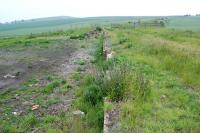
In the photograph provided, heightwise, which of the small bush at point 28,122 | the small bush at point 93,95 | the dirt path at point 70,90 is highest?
the small bush at point 93,95

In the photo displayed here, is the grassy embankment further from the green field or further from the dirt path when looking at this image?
the dirt path

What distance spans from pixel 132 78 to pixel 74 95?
255 centimetres

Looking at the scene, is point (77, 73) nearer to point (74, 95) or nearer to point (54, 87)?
point (54, 87)

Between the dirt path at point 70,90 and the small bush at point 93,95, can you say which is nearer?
the small bush at point 93,95

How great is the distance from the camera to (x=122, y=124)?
20.5ft

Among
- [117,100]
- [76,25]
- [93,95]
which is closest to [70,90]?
[93,95]

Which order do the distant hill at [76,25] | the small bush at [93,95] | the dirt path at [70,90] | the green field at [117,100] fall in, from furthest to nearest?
the distant hill at [76,25] < the dirt path at [70,90] < the small bush at [93,95] < the green field at [117,100]

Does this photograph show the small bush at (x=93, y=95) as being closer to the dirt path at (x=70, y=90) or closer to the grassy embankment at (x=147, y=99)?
the grassy embankment at (x=147, y=99)

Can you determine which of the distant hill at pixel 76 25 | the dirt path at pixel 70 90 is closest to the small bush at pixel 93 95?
the dirt path at pixel 70 90

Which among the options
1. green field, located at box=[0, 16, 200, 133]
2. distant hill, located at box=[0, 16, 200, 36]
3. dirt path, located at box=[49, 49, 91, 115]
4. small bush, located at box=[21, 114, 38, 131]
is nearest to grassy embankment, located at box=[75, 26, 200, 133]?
green field, located at box=[0, 16, 200, 133]

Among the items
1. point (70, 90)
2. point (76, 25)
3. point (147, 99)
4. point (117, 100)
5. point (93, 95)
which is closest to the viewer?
point (117, 100)

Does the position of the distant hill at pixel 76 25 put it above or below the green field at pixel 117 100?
below

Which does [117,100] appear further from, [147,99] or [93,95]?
[93,95]

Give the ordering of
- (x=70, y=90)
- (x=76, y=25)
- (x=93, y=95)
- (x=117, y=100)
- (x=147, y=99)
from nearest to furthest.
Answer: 1. (x=117, y=100)
2. (x=147, y=99)
3. (x=93, y=95)
4. (x=70, y=90)
5. (x=76, y=25)
